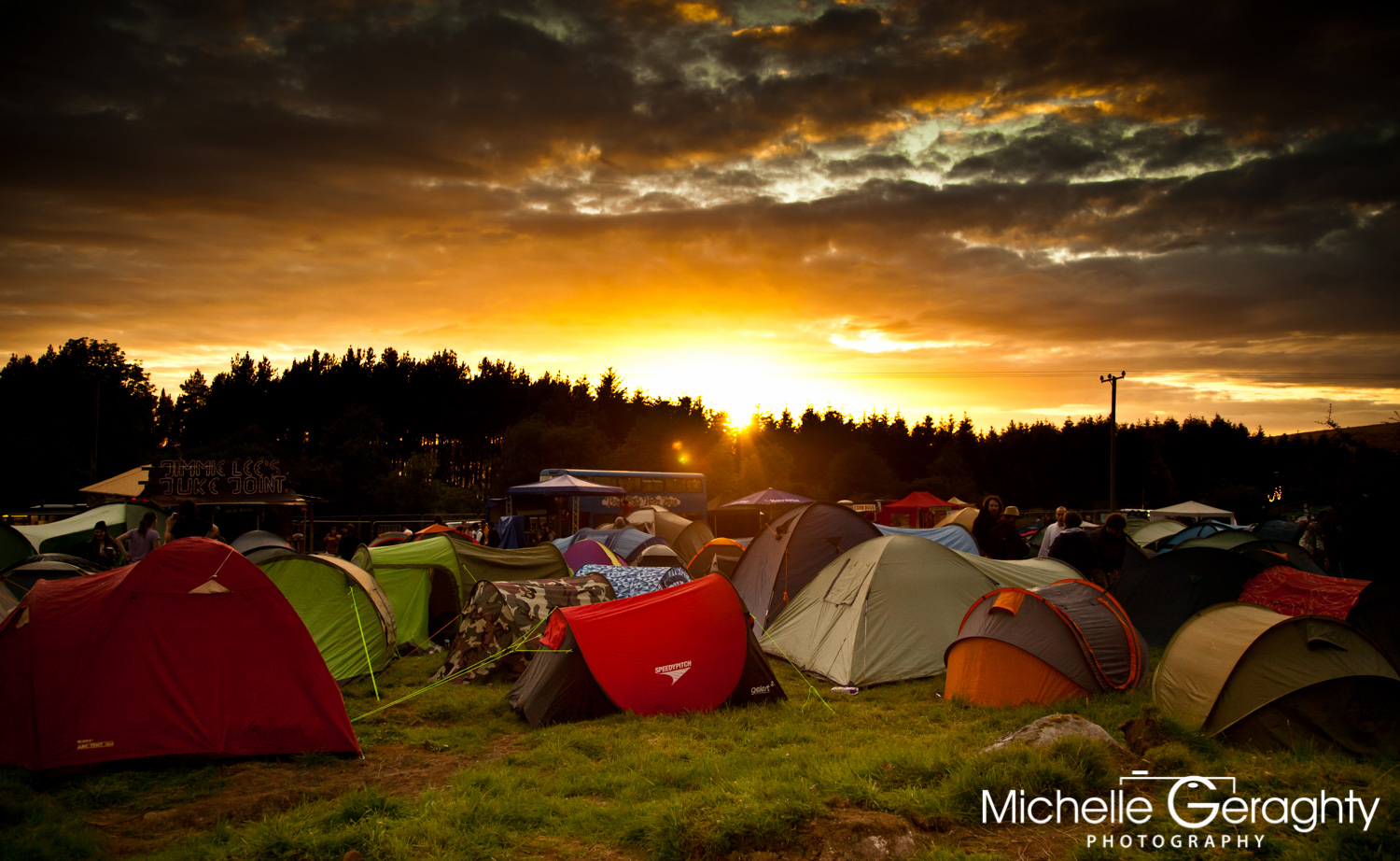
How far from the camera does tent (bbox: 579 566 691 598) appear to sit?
11.4 m

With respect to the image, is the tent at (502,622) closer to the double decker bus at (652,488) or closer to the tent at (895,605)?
the tent at (895,605)

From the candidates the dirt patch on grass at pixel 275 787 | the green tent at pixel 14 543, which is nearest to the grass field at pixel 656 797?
the dirt patch on grass at pixel 275 787

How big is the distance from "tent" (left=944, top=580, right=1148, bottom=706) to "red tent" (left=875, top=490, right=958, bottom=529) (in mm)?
31512

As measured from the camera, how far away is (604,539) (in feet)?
65.9

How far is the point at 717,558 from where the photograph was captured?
49.3 ft

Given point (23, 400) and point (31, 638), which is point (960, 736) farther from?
point (23, 400)

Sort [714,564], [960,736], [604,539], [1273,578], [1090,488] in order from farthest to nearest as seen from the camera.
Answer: [1090,488] → [604,539] → [714,564] → [1273,578] → [960,736]

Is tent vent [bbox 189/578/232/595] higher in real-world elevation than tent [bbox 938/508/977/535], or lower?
higher

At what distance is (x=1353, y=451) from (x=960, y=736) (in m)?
5.98

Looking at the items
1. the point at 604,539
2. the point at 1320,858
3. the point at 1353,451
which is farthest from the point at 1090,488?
the point at 1320,858

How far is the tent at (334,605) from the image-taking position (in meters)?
10.3

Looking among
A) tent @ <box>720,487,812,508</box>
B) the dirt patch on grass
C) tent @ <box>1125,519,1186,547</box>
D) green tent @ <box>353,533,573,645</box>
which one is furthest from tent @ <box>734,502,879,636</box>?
tent @ <box>720,487,812,508</box>

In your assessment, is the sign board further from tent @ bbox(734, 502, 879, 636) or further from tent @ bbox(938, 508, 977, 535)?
tent @ bbox(938, 508, 977, 535)

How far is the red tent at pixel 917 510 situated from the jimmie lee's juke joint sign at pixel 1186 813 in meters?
34.9
